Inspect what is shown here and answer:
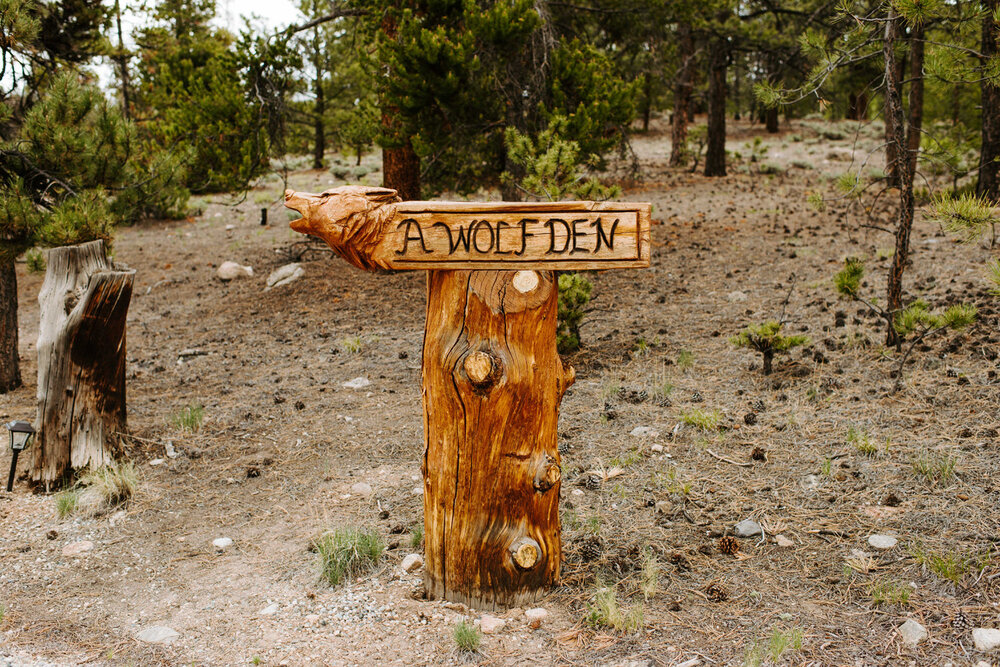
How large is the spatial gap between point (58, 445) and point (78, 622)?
1885 millimetres

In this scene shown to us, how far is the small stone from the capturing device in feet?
21.0

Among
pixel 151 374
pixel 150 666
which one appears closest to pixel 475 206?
pixel 150 666

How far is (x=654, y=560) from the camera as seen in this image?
3508mm

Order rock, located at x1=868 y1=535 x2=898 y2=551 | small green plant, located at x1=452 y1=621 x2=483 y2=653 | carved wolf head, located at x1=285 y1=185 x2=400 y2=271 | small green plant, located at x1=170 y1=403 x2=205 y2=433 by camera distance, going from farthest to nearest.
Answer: small green plant, located at x1=170 y1=403 x2=205 y2=433 < rock, located at x1=868 y1=535 x2=898 y2=551 < carved wolf head, located at x1=285 y1=185 x2=400 y2=271 < small green plant, located at x1=452 y1=621 x2=483 y2=653

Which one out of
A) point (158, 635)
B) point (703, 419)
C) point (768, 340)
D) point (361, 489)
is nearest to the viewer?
point (158, 635)

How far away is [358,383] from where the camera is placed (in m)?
6.47

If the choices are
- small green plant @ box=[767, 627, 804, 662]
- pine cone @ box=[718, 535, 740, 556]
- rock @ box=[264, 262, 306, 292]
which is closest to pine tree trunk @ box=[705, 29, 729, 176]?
rock @ box=[264, 262, 306, 292]

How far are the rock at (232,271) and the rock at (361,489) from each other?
23.6 feet

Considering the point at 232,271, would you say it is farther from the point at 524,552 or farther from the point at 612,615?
the point at 612,615

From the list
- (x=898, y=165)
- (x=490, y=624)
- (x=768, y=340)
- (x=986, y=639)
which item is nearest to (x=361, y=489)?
(x=490, y=624)

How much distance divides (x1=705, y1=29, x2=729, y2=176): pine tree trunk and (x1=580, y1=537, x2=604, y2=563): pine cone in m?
13.5

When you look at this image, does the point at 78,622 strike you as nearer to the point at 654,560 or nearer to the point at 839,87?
the point at 654,560

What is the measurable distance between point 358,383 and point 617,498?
291 cm

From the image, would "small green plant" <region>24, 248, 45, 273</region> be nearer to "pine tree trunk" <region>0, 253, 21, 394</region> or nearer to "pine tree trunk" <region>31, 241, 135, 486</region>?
"pine tree trunk" <region>31, 241, 135, 486</region>
